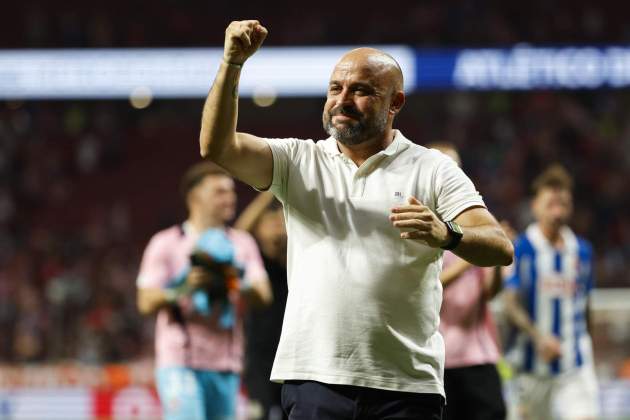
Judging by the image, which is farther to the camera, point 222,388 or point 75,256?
point 75,256

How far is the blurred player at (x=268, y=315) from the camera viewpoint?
301 inches

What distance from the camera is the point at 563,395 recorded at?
7.91m

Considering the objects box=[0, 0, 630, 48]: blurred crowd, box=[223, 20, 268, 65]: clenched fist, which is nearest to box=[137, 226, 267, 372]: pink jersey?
box=[223, 20, 268, 65]: clenched fist

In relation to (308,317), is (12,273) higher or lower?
higher

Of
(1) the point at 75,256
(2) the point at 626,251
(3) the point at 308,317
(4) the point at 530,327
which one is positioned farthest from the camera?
(1) the point at 75,256

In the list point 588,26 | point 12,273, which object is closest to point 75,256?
point 12,273

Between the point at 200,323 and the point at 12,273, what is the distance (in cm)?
1607

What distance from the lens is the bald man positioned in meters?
3.90

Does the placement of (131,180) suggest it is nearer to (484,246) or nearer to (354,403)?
(354,403)

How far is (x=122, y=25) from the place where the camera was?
1033 inches

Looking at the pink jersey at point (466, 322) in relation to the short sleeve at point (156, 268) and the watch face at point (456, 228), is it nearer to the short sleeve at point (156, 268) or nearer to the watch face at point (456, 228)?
the short sleeve at point (156, 268)

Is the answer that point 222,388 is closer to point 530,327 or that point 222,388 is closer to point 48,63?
point 530,327

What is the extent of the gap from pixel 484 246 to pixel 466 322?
3002 mm

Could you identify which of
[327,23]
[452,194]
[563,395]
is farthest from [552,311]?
[327,23]
